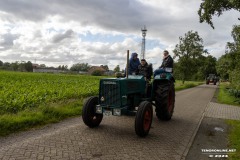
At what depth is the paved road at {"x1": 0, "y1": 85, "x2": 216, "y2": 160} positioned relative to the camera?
5285mm

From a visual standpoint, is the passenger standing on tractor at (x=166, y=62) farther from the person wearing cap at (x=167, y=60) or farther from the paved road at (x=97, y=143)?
the paved road at (x=97, y=143)

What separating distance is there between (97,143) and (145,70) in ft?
12.2

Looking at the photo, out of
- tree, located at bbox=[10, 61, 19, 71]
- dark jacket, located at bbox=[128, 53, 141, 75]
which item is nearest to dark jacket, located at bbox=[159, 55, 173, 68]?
dark jacket, located at bbox=[128, 53, 141, 75]

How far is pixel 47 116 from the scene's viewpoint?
8.38m

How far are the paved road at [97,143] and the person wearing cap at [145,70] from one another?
1.77 meters

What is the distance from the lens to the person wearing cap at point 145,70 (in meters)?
8.93

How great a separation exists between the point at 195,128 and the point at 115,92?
3306 mm

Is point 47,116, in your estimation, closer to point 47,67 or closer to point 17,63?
point 17,63

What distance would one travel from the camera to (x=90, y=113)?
7.35 m

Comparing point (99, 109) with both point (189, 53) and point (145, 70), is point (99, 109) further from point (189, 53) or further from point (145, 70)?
point (189, 53)

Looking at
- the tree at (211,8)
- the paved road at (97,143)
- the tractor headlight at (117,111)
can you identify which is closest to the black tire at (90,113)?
the paved road at (97,143)

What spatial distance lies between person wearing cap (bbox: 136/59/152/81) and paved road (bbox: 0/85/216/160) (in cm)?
177

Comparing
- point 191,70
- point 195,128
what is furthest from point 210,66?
point 195,128

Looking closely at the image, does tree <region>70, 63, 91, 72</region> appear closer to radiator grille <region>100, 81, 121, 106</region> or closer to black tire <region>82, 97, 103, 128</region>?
black tire <region>82, 97, 103, 128</region>
